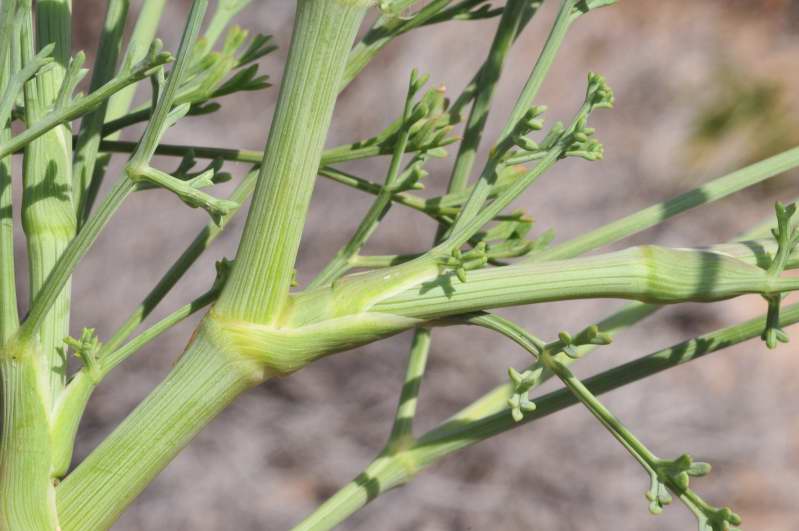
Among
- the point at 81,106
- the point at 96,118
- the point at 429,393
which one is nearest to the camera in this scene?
the point at 81,106

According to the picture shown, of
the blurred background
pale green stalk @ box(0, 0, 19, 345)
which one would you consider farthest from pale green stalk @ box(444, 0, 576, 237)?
the blurred background

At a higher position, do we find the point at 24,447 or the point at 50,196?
the point at 50,196

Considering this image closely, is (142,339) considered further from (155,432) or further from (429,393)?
(429,393)

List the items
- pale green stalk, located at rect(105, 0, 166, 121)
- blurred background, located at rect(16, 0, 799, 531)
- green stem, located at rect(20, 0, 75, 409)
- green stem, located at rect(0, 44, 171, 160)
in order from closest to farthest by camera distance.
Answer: green stem, located at rect(0, 44, 171, 160), green stem, located at rect(20, 0, 75, 409), pale green stalk, located at rect(105, 0, 166, 121), blurred background, located at rect(16, 0, 799, 531)

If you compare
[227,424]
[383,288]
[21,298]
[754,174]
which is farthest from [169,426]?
[21,298]

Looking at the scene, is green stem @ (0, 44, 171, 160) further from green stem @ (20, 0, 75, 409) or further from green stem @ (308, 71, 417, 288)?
green stem @ (308, 71, 417, 288)

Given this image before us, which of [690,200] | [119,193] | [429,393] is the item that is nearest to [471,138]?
[690,200]

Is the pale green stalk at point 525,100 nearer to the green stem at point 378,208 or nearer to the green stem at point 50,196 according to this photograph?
the green stem at point 378,208
